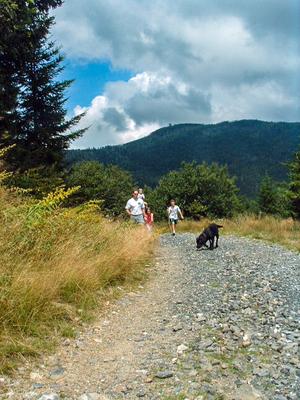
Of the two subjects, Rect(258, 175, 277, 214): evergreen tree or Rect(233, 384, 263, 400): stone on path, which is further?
Rect(258, 175, 277, 214): evergreen tree

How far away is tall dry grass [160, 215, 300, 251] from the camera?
623 inches

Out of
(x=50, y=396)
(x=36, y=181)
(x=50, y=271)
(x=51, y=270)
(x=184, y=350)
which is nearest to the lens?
(x=50, y=396)

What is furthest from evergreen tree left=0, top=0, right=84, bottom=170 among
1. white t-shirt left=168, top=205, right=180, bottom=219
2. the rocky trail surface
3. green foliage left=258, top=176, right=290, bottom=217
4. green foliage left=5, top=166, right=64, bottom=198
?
green foliage left=258, top=176, right=290, bottom=217

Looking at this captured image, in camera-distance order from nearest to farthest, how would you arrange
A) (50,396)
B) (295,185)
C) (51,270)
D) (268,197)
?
(50,396) → (51,270) → (295,185) → (268,197)

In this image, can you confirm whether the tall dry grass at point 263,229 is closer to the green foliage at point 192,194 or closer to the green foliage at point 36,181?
the green foliage at point 36,181

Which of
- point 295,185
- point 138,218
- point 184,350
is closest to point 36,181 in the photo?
point 138,218

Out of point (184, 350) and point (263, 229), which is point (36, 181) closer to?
point (263, 229)

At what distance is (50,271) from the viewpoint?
5.71 m

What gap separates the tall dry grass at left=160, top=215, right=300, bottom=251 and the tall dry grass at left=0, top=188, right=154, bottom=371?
25.5 feet

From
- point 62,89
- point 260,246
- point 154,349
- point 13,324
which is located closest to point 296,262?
point 260,246

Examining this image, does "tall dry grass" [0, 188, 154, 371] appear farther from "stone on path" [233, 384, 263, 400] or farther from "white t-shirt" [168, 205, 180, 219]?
"white t-shirt" [168, 205, 180, 219]

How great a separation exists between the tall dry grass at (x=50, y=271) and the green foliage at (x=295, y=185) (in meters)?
33.3

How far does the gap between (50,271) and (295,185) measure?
37.2 meters

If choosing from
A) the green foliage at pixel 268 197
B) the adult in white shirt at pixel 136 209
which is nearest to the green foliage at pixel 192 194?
the green foliage at pixel 268 197
